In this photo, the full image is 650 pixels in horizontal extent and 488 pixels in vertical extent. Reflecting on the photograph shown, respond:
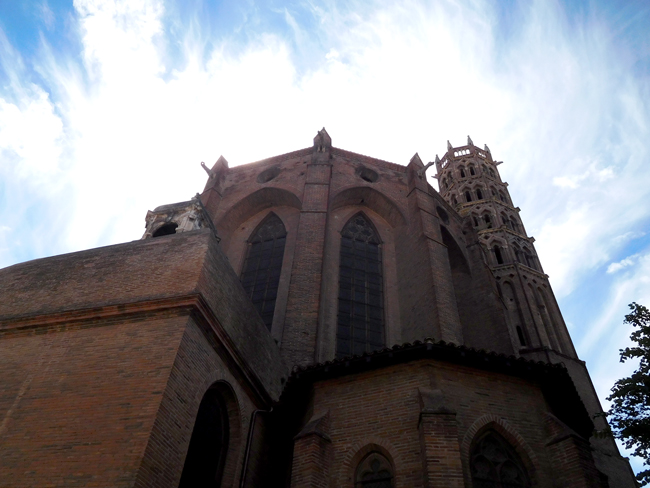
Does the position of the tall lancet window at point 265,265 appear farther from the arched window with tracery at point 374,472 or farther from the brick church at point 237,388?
the arched window with tracery at point 374,472

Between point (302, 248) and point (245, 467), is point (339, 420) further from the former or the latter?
point (302, 248)

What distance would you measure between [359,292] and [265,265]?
3.04m

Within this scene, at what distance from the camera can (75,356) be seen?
855 cm

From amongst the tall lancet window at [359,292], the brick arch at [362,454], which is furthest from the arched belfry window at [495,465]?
the tall lancet window at [359,292]

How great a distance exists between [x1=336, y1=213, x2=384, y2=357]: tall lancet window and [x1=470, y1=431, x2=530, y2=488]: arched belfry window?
17.8 feet

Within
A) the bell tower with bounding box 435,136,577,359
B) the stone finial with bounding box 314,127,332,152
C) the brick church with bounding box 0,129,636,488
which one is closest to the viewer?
the brick church with bounding box 0,129,636,488

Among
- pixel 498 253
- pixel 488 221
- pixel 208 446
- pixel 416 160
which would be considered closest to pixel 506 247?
pixel 498 253

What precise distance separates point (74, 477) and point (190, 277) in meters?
3.42

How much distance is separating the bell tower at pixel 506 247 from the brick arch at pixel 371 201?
14.9 feet

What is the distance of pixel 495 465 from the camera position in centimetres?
842

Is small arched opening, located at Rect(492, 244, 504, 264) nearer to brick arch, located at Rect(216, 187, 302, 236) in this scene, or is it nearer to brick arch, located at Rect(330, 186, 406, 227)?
brick arch, located at Rect(330, 186, 406, 227)

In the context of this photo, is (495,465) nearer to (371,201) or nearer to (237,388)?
(237,388)

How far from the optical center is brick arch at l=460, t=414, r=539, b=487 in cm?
824

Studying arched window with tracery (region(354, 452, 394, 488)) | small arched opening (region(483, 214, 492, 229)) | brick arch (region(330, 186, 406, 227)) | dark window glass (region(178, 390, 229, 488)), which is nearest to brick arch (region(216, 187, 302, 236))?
brick arch (region(330, 186, 406, 227))
